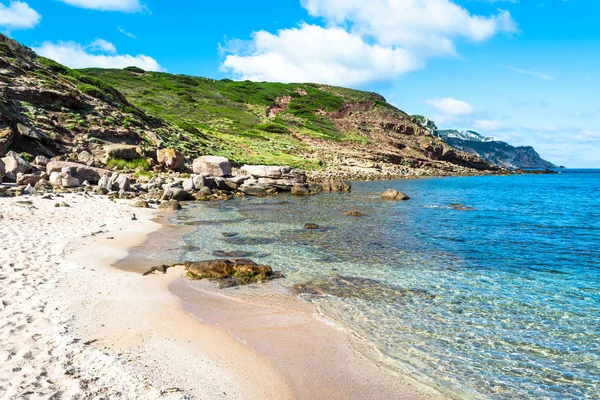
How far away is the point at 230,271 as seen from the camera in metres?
11.6

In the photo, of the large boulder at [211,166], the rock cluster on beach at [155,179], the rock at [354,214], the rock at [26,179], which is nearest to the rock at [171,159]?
the rock cluster on beach at [155,179]

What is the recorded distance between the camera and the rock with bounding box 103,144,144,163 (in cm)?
3581

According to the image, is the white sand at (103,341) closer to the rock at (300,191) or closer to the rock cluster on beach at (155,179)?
the rock cluster on beach at (155,179)

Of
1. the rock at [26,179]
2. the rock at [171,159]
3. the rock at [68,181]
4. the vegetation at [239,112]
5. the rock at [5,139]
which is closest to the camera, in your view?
the rock at [26,179]

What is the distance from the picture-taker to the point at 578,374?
21.4ft

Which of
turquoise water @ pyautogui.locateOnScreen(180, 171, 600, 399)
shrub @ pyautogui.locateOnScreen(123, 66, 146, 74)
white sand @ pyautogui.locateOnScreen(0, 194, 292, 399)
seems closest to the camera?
white sand @ pyautogui.locateOnScreen(0, 194, 292, 399)

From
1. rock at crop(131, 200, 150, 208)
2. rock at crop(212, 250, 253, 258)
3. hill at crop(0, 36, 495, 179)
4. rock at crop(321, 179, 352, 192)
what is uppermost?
hill at crop(0, 36, 495, 179)

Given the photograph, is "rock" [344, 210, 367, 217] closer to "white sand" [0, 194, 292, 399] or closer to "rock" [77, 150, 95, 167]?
"white sand" [0, 194, 292, 399]

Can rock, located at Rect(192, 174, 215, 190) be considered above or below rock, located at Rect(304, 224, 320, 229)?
above

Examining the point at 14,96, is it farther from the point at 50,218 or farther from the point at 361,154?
the point at 361,154

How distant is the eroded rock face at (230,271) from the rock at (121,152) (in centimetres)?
2865

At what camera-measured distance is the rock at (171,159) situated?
3891 cm

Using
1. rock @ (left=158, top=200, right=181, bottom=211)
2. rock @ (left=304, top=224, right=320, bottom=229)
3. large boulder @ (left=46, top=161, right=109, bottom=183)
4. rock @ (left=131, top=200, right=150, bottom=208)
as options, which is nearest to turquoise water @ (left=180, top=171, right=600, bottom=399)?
rock @ (left=304, top=224, right=320, bottom=229)

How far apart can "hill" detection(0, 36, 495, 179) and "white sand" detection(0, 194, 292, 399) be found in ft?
77.6
